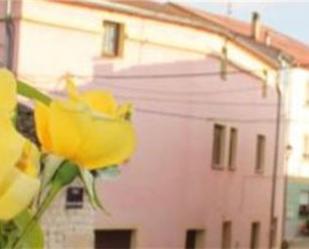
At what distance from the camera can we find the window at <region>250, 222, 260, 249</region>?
54.6 feet

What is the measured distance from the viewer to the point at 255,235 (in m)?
16.9

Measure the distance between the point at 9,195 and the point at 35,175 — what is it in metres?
0.04

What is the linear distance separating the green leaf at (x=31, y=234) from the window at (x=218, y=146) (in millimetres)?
13896

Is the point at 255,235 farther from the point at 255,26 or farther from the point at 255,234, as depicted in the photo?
the point at 255,26

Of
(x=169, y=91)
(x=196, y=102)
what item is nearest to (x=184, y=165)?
(x=196, y=102)

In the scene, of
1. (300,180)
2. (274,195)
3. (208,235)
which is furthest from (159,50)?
(300,180)

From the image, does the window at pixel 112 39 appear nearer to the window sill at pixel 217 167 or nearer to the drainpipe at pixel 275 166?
the window sill at pixel 217 167

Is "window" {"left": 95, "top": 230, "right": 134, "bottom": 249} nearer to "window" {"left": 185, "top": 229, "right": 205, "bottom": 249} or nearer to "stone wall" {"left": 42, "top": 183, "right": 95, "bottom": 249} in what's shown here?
"window" {"left": 185, "top": 229, "right": 205, "bottom": 249}

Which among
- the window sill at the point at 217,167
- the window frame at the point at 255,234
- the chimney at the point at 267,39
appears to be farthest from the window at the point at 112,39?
the chimney at the point at 267,39

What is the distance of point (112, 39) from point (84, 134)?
37.9 ft

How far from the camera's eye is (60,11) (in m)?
10.9

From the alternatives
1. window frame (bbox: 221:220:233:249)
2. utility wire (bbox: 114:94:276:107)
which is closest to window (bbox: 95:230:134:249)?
utility wire (bbox: 114:94:276:107)

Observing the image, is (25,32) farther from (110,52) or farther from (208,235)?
(208,235)

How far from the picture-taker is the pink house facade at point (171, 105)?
11.1 m
